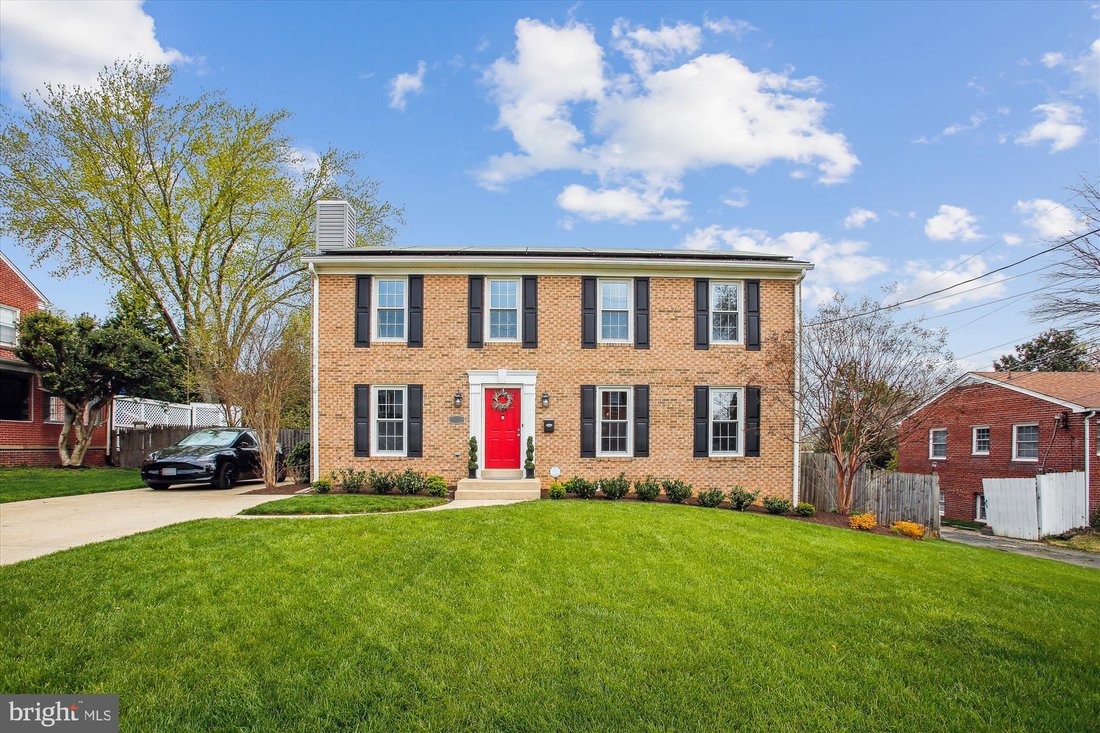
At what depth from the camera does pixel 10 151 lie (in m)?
20.4

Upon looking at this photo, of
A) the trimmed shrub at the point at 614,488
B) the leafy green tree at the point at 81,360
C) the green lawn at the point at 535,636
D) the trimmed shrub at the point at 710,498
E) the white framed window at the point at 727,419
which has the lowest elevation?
the trimmed shrub at the point at 710,498

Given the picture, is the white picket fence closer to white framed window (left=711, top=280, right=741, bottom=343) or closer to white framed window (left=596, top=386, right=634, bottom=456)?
white framed window (left=711, top=280, right=741, bottom=343)

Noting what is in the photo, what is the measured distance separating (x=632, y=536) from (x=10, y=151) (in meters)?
26.1

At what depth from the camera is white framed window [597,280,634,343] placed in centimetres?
1394

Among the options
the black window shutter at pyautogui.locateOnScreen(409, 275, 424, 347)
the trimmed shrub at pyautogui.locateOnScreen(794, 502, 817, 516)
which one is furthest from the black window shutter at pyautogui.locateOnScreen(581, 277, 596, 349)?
the trimmed shrub at pyautogui.locateOnScreen(794, 502, 817, 516)

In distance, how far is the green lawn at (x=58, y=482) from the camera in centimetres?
1219

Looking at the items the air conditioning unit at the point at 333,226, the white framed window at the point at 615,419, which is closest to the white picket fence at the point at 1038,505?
the white framed window at the point at 615,419

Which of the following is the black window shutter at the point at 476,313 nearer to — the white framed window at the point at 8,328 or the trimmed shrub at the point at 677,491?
the trimmed shrub at the point at 677,491

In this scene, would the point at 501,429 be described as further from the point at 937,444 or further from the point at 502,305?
the point at 937,444

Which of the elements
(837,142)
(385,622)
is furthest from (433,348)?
(837,142)

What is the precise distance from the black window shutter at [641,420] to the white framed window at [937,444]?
1667 centimetres

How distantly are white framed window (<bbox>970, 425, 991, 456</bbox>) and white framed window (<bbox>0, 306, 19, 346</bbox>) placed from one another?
1432 inches

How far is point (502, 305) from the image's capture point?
14.0 meters

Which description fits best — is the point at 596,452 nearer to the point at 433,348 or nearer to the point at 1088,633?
the point at 433,348
